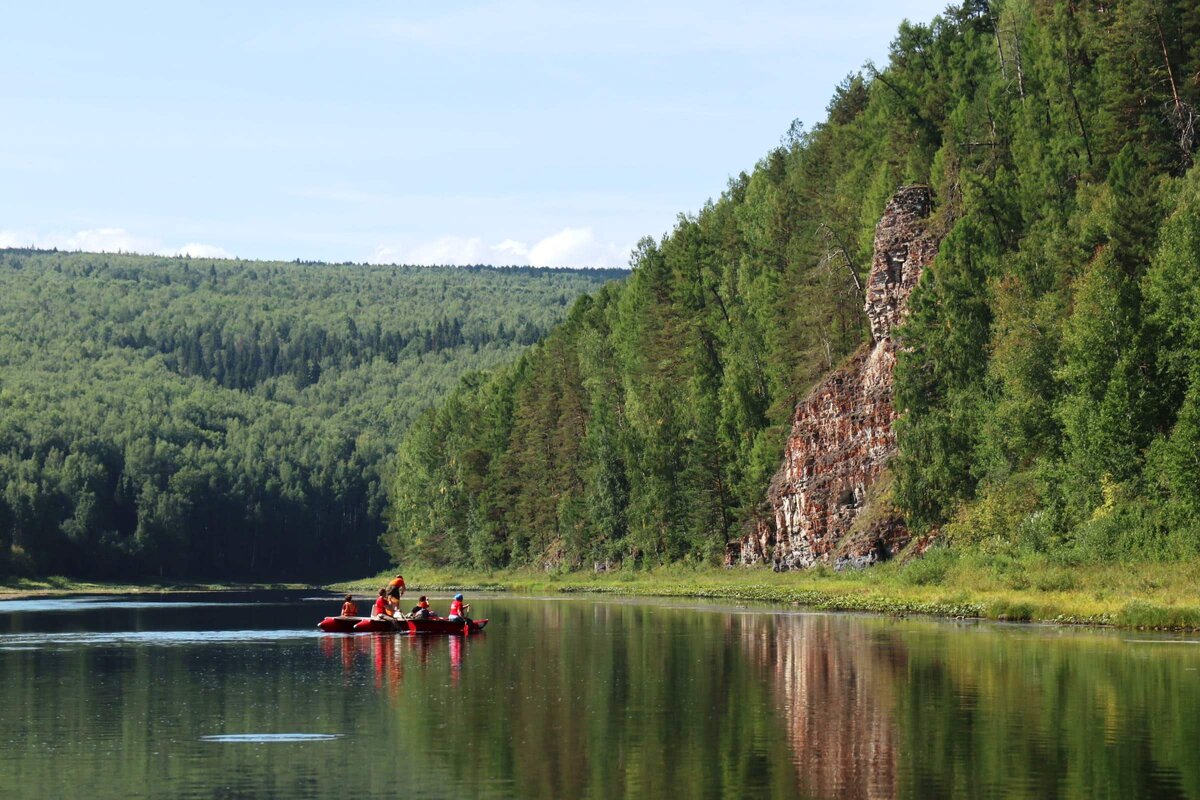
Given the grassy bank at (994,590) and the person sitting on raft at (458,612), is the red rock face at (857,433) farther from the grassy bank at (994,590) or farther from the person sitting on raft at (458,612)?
the person sitting on raft at (458,612)

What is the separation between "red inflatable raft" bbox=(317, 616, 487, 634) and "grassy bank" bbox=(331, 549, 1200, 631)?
19228mm

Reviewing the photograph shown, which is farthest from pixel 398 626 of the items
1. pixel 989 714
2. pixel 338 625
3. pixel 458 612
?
pixel 989 714

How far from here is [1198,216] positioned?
74.1m

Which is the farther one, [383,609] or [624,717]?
[383,609]

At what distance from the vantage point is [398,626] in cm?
7381

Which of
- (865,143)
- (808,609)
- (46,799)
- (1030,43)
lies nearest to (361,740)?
(46,799)

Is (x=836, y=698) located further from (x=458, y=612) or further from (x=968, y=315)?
(x=968, y=315)

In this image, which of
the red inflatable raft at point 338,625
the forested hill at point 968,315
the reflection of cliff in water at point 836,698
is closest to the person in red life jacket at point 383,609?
the red inflatable raft at point 338,625

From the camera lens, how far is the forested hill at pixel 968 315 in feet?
250

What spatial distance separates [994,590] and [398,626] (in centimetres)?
2617

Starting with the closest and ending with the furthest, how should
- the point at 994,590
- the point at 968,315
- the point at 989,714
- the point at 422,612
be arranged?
the point at 989,714 < the point at 422,612 < the point at 994,590 < the point at 968,315

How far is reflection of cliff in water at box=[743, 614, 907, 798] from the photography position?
29.2 metres

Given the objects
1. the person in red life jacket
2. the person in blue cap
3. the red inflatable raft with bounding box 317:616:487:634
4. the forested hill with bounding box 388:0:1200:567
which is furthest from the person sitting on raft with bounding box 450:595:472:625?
the forested hill with bounding box 388:0:1200:567

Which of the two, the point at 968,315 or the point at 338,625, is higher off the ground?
the point at 968,315
